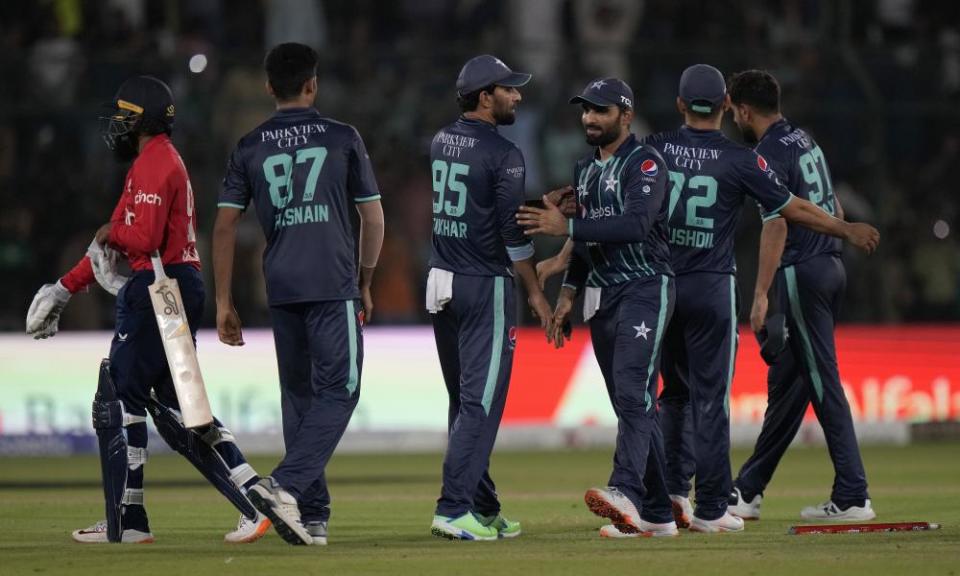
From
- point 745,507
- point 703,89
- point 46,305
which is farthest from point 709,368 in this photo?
point 46,305

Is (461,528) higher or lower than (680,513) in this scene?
higher

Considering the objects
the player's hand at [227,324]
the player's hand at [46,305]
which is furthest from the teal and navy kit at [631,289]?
the player's hand at [46,305]

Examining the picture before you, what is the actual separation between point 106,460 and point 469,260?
7.31 feet

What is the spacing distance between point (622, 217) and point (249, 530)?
8.59 feet

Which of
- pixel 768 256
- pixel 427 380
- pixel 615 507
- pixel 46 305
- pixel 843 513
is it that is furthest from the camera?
pixel 427 380

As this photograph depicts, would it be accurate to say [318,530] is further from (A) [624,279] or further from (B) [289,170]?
(A) [624,279]

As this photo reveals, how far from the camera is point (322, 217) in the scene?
9125 mm

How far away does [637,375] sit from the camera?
9.48 metres

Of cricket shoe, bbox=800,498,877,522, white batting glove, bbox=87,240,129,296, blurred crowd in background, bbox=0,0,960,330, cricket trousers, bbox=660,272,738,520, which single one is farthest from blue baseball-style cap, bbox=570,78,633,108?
blurred crowd in background, bbox=0,0,960,330

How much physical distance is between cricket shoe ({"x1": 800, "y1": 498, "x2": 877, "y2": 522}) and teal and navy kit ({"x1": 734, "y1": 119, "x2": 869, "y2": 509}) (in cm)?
3

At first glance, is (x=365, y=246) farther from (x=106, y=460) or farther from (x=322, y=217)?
(x=106, y=460)

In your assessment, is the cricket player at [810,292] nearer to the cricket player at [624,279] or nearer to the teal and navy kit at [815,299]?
the teal and navy kit at [815,299]

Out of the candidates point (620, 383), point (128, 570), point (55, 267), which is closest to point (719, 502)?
point (620, 383)

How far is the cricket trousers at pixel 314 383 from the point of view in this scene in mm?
8961
